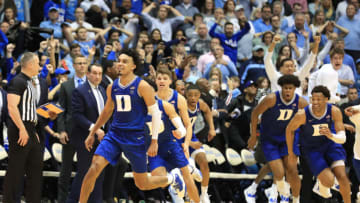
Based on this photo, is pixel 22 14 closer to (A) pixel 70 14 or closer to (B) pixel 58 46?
(A) pixel 70 14

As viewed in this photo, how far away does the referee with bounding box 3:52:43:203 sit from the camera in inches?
361

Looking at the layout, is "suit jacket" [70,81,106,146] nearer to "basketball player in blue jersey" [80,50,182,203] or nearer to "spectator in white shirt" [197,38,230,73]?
"basketball player in blue jersey" [80,50,182,203]

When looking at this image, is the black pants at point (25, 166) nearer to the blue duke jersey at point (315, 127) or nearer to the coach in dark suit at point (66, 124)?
the coach in dark suit at point (66, 124)

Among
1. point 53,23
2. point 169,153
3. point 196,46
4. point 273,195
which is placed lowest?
point 273,195

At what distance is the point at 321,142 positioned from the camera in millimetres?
11141

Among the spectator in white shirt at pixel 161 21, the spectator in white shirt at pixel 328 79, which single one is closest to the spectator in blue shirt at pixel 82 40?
the spectator in white shirt at pixel 161 21

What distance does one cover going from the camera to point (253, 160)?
511 inches

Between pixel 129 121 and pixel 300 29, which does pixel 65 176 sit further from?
pixel 300 29

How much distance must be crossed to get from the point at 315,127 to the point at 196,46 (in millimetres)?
5259

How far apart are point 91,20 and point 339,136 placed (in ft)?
24.0

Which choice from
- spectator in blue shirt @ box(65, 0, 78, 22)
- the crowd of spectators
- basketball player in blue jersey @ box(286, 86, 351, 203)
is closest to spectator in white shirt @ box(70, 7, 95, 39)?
the crowd of spectators

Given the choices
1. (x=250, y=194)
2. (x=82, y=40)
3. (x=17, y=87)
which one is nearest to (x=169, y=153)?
(x=17, y=87)

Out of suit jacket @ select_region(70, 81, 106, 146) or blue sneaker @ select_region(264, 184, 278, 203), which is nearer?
suit jacket @ select_region(70, 81, 106, 146)

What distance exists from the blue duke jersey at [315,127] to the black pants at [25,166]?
4.27m
